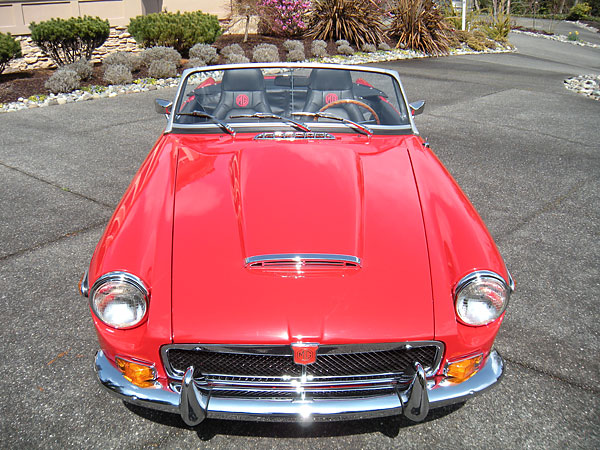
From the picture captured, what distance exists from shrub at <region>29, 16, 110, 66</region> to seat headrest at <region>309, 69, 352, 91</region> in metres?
8.54

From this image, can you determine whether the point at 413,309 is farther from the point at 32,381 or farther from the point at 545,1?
the point at 545,1

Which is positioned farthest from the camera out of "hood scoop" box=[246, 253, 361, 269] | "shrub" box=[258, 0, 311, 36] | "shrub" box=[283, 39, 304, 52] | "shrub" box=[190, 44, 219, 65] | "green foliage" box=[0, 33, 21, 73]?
"shrub" box=[258, 0, 311, 36]

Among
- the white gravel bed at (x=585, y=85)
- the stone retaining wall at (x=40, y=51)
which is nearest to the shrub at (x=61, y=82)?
the stone retaining wall at (x=40, y=51)

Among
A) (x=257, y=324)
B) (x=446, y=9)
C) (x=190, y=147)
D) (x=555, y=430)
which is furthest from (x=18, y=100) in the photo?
(x=446, y=9)

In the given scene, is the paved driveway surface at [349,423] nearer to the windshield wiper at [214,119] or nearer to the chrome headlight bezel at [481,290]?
the chrome headlight bezel at [481,290]

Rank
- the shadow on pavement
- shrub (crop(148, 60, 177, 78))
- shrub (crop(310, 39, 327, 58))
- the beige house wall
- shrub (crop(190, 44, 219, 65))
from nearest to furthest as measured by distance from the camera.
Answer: the shadow on pavement
shrub (crop(148, 60, 177, 78))
shrub (crop(190, 44, 219, 65))
the beige house wall
shrub (crop(310, 39, 327, 58))

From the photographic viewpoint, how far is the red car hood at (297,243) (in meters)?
1.96

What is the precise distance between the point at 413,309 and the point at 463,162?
4360mm

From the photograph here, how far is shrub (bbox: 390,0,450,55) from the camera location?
1546cm

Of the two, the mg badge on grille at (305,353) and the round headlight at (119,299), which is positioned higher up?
the round headlight at (119,299)

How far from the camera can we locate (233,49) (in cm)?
1212

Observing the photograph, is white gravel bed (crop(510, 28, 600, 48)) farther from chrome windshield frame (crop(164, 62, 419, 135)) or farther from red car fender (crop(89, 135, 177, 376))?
red car fender (crop(89, 135, 177, 376))

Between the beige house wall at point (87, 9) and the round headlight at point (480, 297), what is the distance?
13.6 m

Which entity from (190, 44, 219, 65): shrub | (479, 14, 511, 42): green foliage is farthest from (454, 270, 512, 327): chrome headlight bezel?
(479, 14, 511, 42): green foliage
